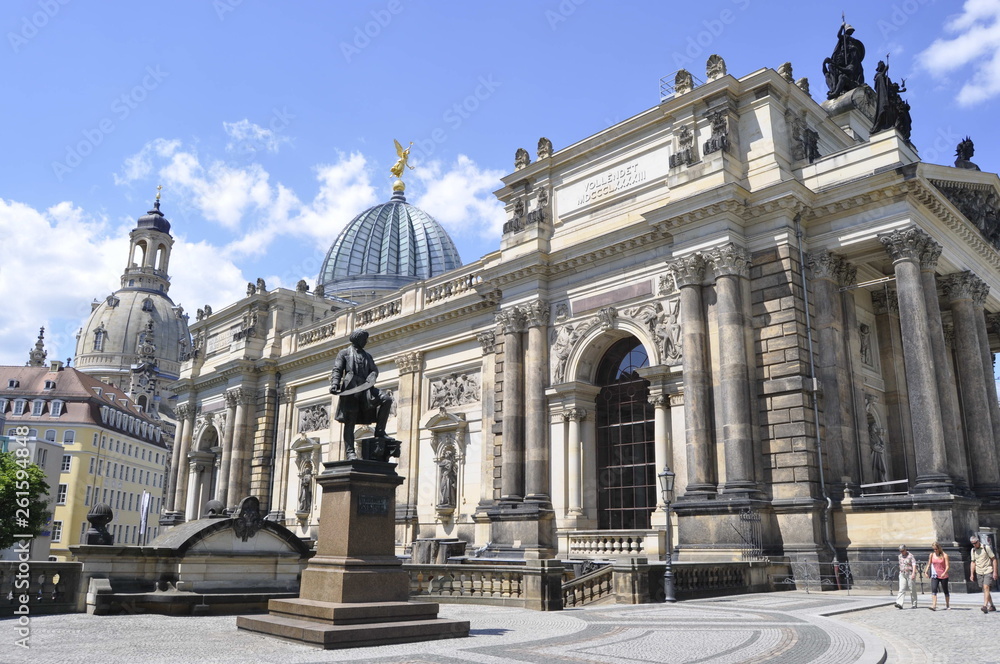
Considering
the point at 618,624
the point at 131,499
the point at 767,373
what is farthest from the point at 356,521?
the point at 131,499

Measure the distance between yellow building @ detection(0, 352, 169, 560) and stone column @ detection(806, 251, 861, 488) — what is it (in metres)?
66.1

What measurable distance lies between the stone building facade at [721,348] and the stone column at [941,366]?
0.27 feet

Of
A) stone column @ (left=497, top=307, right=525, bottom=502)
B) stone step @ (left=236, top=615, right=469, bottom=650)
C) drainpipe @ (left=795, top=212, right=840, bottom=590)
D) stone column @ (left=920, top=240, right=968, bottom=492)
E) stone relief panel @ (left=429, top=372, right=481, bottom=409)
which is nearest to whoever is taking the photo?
stone step @ (left=236, top=615, right=469, bottom=650)

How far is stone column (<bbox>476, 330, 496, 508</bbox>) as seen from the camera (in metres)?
31.6

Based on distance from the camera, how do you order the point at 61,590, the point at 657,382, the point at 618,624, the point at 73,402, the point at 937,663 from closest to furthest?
1. the point at 937,663
2. the point at 618,624
3. the point at 61,590
4. the point at 657,382
5. the point at 73,402

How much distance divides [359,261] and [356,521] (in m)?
51.3

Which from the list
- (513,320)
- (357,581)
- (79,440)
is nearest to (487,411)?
(513,320)

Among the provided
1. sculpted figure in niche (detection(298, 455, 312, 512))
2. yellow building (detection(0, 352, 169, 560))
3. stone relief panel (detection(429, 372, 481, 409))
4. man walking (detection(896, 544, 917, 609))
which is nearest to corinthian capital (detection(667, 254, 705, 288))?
man walking (detection(896, 544, 917, 609))

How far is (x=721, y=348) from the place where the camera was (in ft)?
78.1

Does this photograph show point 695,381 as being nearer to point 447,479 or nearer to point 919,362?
point 919,362

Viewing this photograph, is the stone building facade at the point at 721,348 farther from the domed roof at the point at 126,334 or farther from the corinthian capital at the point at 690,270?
the domed roof at the point at 126,334

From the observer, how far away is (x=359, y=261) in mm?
61781

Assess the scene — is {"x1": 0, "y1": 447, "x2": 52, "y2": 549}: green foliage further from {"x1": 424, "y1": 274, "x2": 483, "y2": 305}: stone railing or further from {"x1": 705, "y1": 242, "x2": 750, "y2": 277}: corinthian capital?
{"x1": 705, "y1": 242, "x2": 750, "y2": 277}: corinthian capital

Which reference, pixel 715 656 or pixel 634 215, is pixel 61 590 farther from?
pixel 634 215
